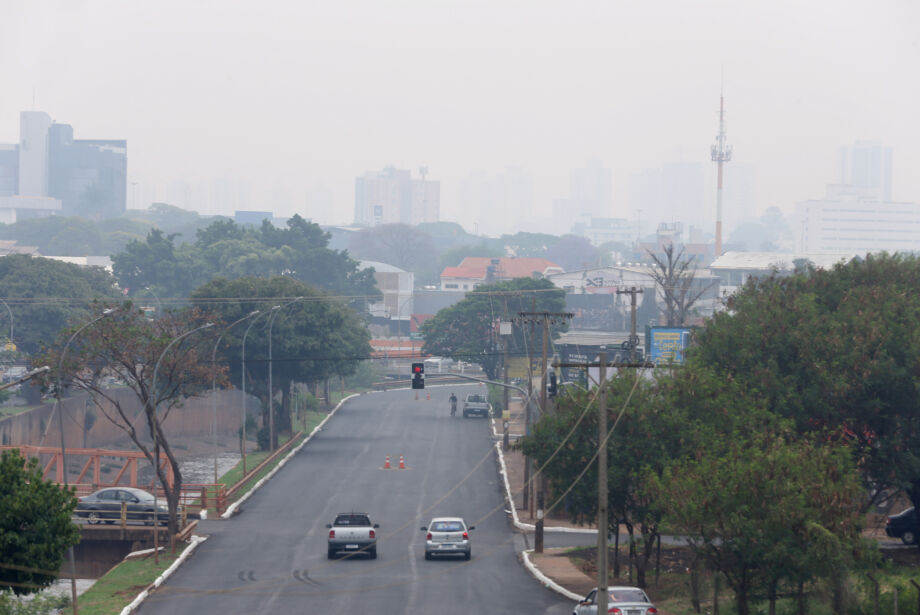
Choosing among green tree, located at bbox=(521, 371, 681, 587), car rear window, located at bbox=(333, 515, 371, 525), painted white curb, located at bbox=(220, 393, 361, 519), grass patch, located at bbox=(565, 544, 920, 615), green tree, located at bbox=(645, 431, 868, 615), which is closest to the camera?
green tree, located at bbox=(645, 431, 868, 615)

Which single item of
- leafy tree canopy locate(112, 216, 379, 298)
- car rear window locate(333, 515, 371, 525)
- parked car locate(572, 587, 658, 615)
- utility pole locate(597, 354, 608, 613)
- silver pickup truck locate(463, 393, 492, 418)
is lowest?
silver pickup truck locate(463, 393, 492, 418)

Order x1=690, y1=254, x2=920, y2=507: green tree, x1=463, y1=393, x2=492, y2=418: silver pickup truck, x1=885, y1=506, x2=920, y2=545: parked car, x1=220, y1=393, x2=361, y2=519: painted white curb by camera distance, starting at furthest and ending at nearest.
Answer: x1=463, y1=393, x2=492, y2=418: silver pickup truck
x1=220, y1=393, x2=361, y2=519: painted white curb
x1=885, y1=506, x2=920, y2=545: parked car
x1=690, y1=254, x2=920, y2=507: green tree

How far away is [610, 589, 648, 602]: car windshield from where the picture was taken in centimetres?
2675

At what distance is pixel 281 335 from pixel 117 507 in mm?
31590

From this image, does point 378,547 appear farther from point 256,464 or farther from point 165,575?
point 256,464

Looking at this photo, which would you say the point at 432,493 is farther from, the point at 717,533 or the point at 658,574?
the point at 717,533

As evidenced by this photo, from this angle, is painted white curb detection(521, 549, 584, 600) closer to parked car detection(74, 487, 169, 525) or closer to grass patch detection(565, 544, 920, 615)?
grass patch detection(565, 544, 920, 615)

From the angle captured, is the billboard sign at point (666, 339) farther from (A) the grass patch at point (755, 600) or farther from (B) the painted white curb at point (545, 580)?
(B) the painted white curb at point (545, 580)

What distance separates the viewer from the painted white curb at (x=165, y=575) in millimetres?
30812

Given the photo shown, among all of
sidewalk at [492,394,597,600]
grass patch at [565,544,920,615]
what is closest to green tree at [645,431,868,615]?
grass patch at [565,544,920,615]

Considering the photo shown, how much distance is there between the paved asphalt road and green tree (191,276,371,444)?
4754 millimetres

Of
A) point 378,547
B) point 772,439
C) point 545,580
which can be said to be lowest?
point 378,547

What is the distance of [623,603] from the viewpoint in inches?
1042

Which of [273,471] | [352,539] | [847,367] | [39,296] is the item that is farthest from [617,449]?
[39,296]
